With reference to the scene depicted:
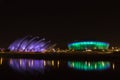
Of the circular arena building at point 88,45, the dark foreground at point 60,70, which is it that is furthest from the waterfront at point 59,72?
the circular arena building at point 88,45

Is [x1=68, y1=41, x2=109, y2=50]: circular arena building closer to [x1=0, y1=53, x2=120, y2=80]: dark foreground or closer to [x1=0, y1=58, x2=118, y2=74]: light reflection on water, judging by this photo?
[x1=0, y1=53, x2=120, y2=80]: dark foreground

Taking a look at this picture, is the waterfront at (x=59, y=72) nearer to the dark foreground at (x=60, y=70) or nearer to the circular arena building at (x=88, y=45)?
the dark foreground at (x=60, y=70)

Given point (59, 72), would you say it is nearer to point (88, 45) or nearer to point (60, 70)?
point (60, 70)

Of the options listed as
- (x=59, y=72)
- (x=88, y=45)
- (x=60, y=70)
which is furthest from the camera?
(x=88, y=45)

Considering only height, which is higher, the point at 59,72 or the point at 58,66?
the point at 58,66

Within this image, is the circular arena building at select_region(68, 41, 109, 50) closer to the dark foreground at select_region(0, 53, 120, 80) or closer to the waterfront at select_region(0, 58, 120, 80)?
the dark foreground at select_region(0, 53, 120, 80)

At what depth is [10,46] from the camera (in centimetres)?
11312

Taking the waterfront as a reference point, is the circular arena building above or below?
above

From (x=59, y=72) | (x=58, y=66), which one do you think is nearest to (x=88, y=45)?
(x=58, y=66)

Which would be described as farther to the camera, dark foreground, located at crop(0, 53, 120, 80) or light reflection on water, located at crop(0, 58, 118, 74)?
light reflection on water, located at crop(0, 58, 118, 74)

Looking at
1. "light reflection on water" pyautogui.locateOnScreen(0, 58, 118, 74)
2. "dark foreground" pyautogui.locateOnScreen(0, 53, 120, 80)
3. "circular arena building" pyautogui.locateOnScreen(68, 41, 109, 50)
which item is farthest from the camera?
"circular arena building" pyautogui.locateOnScreen(68, 41, 109, 50)

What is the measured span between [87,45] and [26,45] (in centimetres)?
4261

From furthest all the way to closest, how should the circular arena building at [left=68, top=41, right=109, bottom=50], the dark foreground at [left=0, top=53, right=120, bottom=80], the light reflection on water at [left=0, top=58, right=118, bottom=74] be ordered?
1. the circular arena building at [left=68, top=41, right=109, bottom=50]
2. the light reflection on water at [left=0, top=58, right=118, bottom=74]
3. the dark foreground at [left=0, top=53, right=120, bottom=80]

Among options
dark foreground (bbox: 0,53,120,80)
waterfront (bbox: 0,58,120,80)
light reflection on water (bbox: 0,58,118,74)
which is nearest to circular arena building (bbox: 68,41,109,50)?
dark foreground (bbox: 0,53,120,80)
